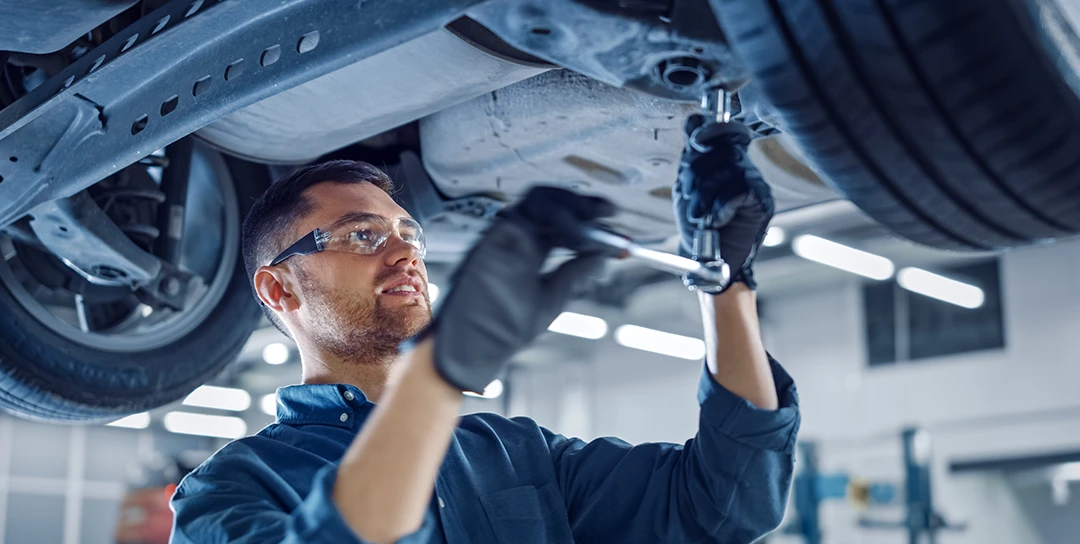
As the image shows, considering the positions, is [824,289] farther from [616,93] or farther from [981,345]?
[616,93]

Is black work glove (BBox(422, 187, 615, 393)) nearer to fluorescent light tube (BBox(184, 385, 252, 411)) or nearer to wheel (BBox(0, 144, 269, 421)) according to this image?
wheel (BBox(0, 144, 269, 421))

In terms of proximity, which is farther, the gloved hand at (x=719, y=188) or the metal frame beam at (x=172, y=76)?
the metal frame beam at (x=172, y=76)

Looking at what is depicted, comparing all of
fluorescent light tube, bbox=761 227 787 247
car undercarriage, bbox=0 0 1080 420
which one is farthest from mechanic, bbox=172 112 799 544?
fluorescent light tube, bbox=761 227 787 247

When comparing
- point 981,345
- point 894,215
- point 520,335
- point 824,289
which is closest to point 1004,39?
point 894,215

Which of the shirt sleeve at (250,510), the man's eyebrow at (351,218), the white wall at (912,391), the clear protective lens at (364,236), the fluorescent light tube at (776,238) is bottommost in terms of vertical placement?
the white wall at (912,391)

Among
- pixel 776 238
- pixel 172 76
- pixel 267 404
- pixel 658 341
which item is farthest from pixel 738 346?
pixel 267 404

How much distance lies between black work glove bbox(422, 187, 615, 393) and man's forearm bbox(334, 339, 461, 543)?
0.03m

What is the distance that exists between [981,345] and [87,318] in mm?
8410

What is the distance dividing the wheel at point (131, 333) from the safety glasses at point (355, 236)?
0.48 meters

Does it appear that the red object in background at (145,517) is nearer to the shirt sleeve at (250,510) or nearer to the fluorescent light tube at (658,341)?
the fluorescent light tube at (658,341)

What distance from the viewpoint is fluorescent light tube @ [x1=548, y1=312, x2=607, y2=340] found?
9.10m

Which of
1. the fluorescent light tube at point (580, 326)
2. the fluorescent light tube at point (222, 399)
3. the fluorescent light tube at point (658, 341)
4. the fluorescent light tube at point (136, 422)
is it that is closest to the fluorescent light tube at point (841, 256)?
the fluorescent light tube at point (580, 326)

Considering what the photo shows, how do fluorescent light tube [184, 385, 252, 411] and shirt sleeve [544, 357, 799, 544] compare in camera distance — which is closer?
shirt sleeve [544, 357, 799, 544]

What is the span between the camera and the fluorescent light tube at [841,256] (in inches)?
321
